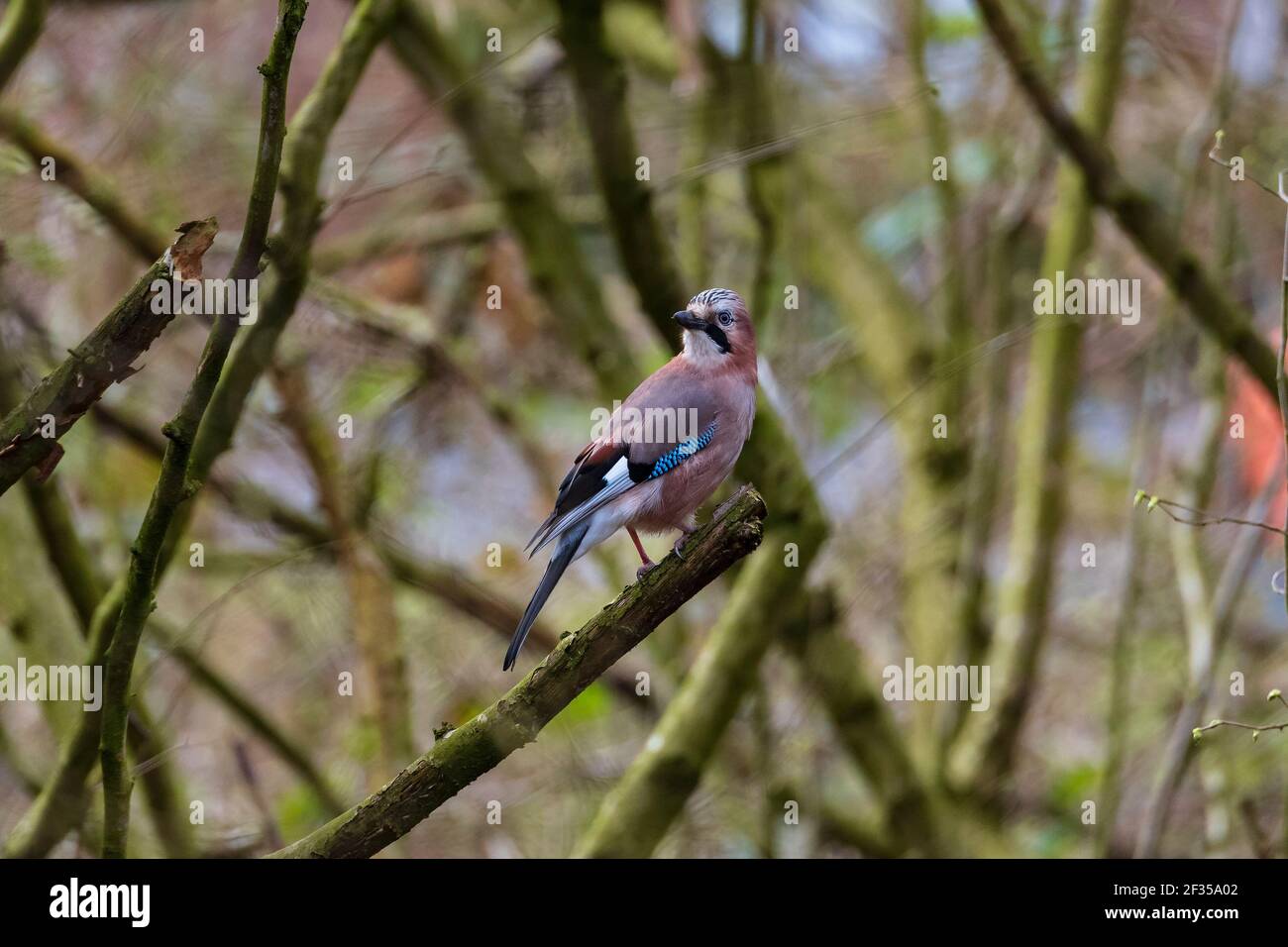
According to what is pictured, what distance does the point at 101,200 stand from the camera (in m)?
6.07

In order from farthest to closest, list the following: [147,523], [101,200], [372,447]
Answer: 1. [372,447]
2. [101,200]
3. [147,523]

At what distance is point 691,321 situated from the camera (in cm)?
465

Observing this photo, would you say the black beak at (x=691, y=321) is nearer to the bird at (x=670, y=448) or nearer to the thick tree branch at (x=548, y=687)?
the bird at (x=670, y=448)

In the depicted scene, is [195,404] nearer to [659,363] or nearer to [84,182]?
[84,182]

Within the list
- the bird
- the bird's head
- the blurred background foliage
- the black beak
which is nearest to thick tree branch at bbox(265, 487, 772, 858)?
the bird

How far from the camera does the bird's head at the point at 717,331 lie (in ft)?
15.6

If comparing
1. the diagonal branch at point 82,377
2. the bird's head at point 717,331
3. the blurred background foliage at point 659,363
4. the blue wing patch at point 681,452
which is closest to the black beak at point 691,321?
the bird's head at point 717,331

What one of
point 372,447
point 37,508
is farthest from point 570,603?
point 37,508

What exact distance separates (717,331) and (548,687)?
5.27 feet

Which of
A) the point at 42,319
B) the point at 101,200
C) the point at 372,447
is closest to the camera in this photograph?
the point at 101,200

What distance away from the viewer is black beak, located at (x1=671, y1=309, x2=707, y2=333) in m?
4.62
